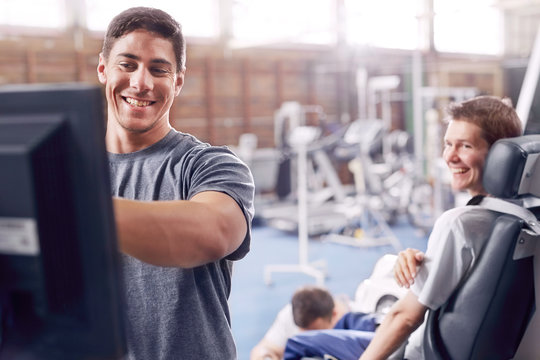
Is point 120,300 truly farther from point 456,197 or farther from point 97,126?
point 456,197

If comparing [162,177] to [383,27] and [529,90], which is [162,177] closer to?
[529,90]

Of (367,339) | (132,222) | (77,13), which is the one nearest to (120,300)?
(132,222)

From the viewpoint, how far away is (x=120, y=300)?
590 mm

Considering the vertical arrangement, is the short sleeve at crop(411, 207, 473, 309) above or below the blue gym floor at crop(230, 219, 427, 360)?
above

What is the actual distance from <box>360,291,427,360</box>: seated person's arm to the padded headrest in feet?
1.33

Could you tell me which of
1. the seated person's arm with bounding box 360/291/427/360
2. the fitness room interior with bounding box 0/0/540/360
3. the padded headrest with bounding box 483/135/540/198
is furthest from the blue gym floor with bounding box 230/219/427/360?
the padded headrest with bounding box 483/135/540/198

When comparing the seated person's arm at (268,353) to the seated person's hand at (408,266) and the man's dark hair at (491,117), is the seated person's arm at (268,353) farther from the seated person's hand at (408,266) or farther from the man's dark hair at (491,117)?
the man's dark hair at (491,117)

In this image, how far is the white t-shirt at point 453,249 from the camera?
64.2 inches

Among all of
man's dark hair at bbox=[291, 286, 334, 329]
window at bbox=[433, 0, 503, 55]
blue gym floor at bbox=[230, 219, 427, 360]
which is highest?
window at bbox=[433, 0, 503, 55]

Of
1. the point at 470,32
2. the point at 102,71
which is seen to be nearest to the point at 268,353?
the point at 102,71

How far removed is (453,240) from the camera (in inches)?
65.1

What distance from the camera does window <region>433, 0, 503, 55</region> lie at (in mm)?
10633

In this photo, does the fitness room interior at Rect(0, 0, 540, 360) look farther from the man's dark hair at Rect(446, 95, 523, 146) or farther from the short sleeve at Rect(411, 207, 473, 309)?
the man's dark hair at Rect(446, 95, 523, 146)

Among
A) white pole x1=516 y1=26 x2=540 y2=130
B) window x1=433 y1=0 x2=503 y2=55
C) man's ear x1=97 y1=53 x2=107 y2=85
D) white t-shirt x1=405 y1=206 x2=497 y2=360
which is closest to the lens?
man's ear x1=97 y1=53 x2=107 y2=85
